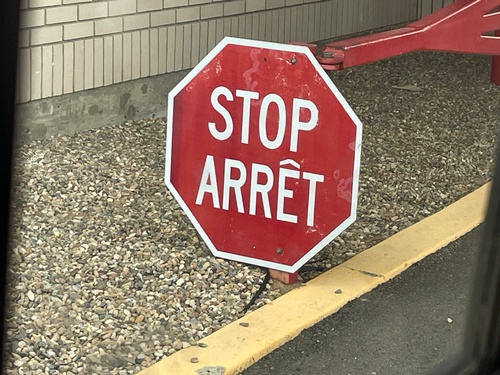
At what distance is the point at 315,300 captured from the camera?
311cm

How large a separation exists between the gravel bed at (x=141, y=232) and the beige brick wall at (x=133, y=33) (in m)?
0.31

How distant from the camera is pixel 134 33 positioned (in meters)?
5.06

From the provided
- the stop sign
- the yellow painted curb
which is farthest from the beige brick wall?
the yellow painted curb

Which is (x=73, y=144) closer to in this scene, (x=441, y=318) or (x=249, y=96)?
(x=249, y=96)

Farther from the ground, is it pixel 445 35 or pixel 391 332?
pixel 445 35

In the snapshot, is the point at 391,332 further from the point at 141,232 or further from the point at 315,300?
the point at 141,232

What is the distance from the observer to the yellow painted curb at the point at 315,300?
105 inches

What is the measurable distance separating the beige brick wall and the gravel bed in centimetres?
31

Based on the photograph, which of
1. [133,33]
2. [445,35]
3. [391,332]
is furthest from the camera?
[133,33]

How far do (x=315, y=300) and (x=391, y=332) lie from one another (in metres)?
0.26

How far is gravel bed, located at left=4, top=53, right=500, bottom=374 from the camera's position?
2.82 meters

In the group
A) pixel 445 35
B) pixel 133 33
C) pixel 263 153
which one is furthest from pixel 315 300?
pixel 133 33

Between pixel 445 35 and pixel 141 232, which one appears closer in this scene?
pixel 141 232

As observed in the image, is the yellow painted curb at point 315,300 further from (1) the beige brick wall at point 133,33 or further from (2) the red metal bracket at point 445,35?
(1) the beige brick wall at point 133,33
